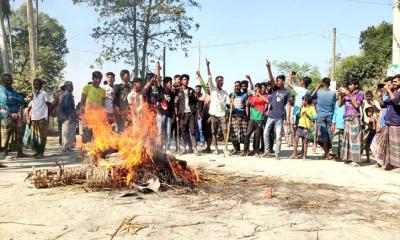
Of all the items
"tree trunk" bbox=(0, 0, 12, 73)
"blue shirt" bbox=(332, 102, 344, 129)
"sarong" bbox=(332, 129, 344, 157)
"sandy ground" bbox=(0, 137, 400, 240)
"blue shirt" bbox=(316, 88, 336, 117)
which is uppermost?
"tree trunk" bbox=(0, 0, 12, 73)

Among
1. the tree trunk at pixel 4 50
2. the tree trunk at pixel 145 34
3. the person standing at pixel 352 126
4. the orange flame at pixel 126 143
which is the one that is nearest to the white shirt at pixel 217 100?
the orange flame at pixel 126 143

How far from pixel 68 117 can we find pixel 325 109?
7.38 metres

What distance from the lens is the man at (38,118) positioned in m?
10.7

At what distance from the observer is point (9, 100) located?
406 inches

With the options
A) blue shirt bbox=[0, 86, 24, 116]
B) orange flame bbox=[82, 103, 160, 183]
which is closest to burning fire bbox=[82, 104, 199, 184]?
orange flame bbox=[82, 103, 160, 183]

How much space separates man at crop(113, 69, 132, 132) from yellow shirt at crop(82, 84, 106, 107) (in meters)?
0.49

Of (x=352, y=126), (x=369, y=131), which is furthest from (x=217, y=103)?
(x=369, y=131)

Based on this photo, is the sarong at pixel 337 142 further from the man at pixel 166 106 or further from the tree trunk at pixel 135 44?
the tree trunk at pixel 135 44

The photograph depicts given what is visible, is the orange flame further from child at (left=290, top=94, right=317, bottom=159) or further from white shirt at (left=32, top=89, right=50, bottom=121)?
child at (left=290, top=94, right=317, bottom=159)

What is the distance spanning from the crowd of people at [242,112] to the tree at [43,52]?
7.72 metres

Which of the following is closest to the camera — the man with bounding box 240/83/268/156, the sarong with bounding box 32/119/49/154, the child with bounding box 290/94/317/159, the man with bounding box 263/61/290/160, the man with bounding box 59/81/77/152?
the sarong with bounding box 32/119/49/154

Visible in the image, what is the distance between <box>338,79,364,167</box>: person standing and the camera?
999cm

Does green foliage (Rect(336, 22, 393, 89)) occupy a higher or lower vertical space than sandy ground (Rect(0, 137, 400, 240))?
higher

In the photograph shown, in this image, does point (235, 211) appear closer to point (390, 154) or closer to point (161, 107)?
point (390, 154)
